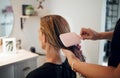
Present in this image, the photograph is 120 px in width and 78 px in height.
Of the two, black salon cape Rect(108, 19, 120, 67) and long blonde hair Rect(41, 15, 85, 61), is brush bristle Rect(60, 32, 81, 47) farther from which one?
black salon cape Rect(108, 19, 120, 67)

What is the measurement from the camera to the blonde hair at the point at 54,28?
1106mm

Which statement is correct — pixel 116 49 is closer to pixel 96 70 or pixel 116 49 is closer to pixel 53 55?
pixel 96 70

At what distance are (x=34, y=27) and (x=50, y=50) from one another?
1339 millimetres

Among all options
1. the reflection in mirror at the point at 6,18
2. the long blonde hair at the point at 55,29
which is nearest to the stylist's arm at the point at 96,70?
the long blonde hair at the point at 55,29

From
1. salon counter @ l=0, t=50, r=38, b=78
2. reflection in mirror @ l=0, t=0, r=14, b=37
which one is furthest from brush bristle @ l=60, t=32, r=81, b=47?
reflection in mirror @ l=0, t=0, r=14, b=37

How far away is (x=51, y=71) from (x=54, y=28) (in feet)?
0.95

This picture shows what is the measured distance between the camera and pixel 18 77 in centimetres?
171

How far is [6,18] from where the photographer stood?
6.98 feet

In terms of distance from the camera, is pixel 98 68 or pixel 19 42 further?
pixel 19 42

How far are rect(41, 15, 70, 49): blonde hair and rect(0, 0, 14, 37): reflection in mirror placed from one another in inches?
44.3

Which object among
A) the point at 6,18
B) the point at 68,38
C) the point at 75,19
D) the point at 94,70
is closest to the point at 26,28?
the point at 6,18

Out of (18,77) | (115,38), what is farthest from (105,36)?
(18,77)

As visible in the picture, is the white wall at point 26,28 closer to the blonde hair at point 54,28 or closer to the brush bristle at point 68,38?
Result: the blonde hair at point 54,28

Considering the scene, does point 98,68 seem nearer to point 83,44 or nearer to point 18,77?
point 18,77
